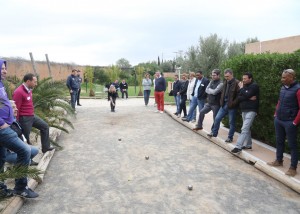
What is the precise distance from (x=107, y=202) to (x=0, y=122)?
1868 millimetres

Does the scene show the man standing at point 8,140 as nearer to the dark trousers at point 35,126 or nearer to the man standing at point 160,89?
the dark trousers at point 35,126

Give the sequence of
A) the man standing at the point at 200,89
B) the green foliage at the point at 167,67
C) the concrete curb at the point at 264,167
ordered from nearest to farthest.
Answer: the concrete curb at the point at 264,167, the man standing at the point at 200,89, the green foliage at the point at 167,67

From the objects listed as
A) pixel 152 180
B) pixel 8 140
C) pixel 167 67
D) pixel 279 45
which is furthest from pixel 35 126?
pixel 167 67

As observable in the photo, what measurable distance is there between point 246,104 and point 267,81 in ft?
3.23

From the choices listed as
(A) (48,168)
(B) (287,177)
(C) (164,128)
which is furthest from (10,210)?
(C) (164,128)

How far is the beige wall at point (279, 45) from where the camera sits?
55.5 ft

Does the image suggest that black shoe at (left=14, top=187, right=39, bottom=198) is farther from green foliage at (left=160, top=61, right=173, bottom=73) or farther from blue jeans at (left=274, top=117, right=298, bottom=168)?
green foliage at (left=160, top=61, right=173, bottom=73)

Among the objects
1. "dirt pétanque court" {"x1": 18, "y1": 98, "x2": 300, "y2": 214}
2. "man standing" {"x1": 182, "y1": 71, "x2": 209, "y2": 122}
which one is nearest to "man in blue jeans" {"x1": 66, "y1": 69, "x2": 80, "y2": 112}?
"dirt pétanque court" {"x1": 18, "y1": 98, "x2": 300, "y2": 214}

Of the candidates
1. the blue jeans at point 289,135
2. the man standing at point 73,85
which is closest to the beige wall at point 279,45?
the man standing at point 73,85

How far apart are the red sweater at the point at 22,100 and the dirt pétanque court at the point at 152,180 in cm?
121

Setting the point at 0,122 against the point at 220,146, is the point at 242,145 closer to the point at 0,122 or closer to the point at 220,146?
the point at 220,146

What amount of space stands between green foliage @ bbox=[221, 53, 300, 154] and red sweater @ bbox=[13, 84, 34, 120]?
522 cm

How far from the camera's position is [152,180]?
5.55 m

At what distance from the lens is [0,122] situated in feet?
13.3
